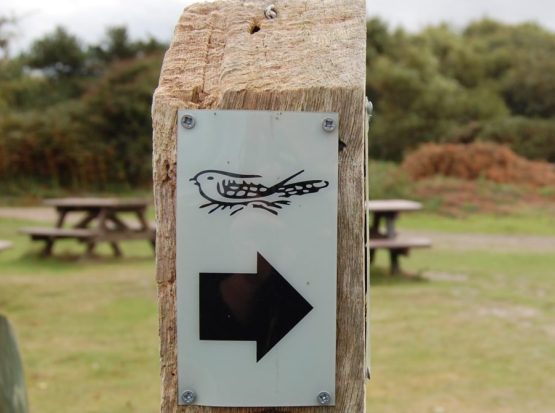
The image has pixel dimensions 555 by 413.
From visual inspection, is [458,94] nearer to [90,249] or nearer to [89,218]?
[89,218]

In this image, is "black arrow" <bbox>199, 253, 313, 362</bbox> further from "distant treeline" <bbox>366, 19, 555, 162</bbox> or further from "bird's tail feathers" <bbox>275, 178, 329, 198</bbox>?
"distant treeline" <bbox>366, 19, 555, 162</bbox>

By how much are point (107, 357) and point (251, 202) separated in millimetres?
3979

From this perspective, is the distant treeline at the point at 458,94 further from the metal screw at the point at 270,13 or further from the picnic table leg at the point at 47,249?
the metal screw at the point at 270,13

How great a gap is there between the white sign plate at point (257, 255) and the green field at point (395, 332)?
2.83 m

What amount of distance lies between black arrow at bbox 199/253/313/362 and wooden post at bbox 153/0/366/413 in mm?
68

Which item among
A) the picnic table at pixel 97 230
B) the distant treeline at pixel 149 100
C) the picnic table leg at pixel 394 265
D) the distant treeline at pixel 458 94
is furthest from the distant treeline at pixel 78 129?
the picnic table leg at pixel 394 265

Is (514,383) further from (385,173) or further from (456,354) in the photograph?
(385,173)

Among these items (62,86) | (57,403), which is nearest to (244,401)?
(57,403)

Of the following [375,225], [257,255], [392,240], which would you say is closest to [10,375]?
[257,255]

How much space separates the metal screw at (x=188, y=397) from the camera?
4.22 ft

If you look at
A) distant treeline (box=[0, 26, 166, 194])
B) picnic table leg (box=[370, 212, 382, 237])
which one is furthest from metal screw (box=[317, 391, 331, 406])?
distant treeline (box=[0, 26, 166, 194])

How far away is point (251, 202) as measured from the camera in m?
1.27

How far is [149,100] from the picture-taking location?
2012cm

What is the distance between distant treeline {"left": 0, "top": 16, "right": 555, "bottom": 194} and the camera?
18688 millimetres
